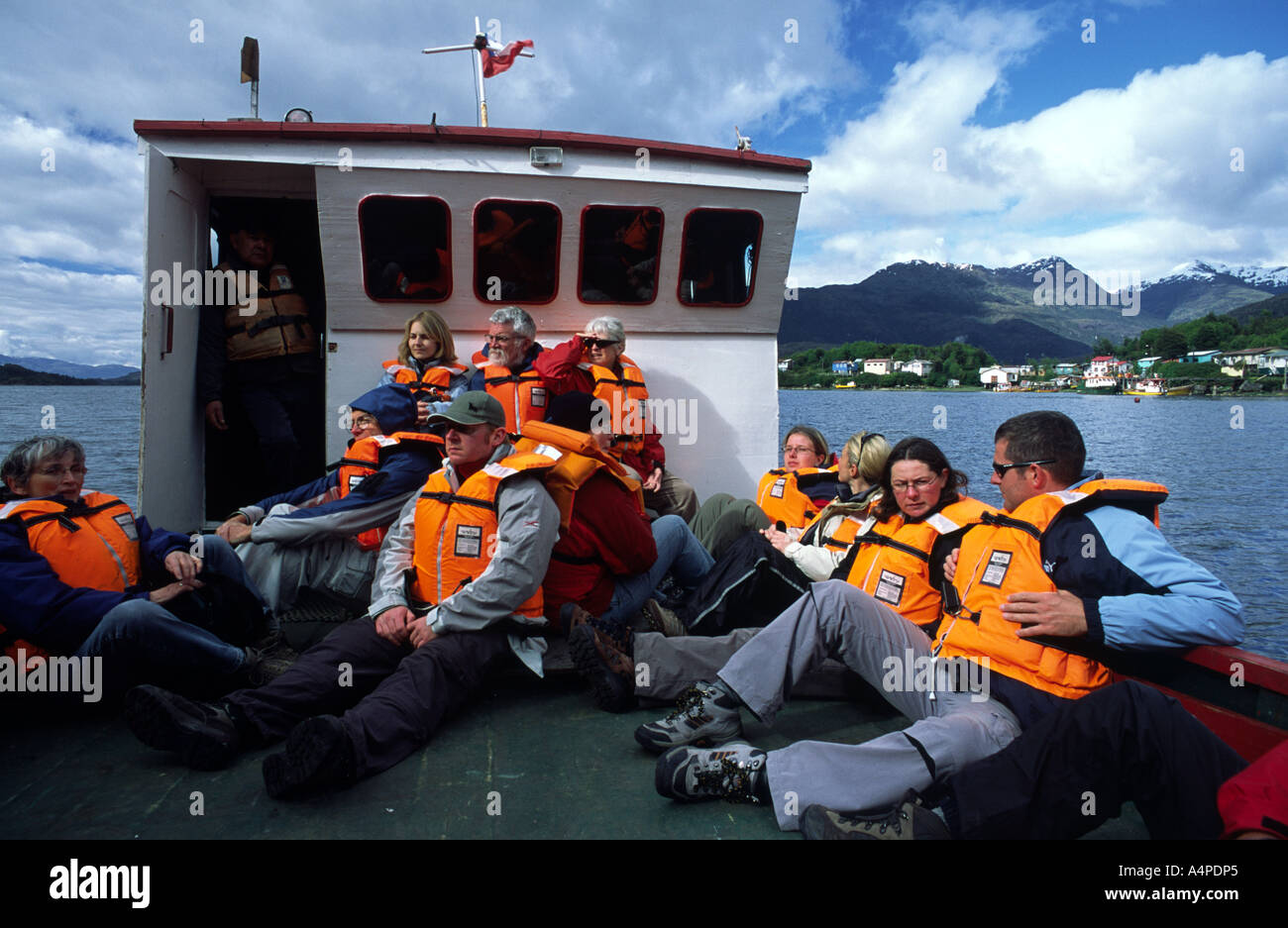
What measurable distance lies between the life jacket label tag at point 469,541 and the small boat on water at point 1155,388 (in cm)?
8316

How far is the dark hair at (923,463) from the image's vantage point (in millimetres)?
3389

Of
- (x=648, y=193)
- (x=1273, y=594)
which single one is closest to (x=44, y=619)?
(x=648, y=193)

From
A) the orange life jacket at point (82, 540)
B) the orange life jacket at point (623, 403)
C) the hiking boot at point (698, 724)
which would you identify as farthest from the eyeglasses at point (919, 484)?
the orange life jacket at point (82, 540)

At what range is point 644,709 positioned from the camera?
130 inches

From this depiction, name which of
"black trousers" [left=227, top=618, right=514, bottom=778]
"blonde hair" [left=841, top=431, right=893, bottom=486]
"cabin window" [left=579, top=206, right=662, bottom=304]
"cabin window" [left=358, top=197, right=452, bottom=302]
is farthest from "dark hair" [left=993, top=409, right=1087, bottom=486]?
"cabin window" [left=358, top=197, right=452, bottom=302]

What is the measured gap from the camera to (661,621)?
3.84m

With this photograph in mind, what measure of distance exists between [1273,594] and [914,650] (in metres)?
13.4

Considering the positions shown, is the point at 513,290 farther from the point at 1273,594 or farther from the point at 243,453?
the point at 1273,594

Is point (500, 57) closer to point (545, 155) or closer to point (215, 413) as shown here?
point (545, 155)

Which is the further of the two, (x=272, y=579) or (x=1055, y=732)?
(x=272, y=579)

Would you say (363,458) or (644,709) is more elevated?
(363,458)

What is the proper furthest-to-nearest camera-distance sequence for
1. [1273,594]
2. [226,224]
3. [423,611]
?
[1273,594]
[226,224]
[423,611]

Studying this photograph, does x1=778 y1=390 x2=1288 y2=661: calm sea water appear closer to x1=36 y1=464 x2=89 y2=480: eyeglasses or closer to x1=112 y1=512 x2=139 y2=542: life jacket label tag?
x1=112 y1=512 x2=139 y2=542: life jacket label tag

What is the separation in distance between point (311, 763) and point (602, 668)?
1159mm
